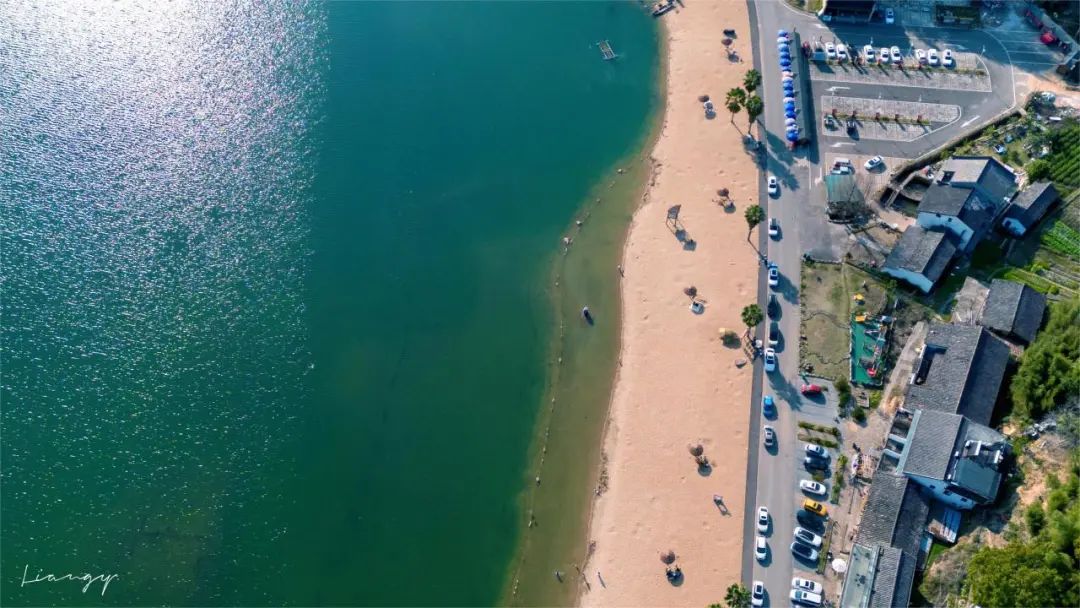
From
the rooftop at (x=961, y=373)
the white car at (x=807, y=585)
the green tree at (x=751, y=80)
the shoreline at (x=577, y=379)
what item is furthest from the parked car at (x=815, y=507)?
the green tree at (x=751, y=80)

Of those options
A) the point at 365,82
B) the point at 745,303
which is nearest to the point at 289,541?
the point at 745,303

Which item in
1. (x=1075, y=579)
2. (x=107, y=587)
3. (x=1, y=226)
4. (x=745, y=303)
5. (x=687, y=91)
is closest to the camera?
(x=1075, y=579)

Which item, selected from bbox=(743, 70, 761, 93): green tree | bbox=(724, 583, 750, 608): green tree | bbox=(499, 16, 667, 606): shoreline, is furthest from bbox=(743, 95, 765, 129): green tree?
bbox=(724, 583, 750, 608): green tree

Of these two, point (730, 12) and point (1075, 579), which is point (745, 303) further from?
point (730, 12)

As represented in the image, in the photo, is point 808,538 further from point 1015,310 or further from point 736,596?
point 1015,310

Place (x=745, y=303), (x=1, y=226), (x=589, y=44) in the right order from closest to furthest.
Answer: (x=745, y=303), (x=1, y=226), (x=589, y=44)

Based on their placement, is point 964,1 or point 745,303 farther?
point 964,1
